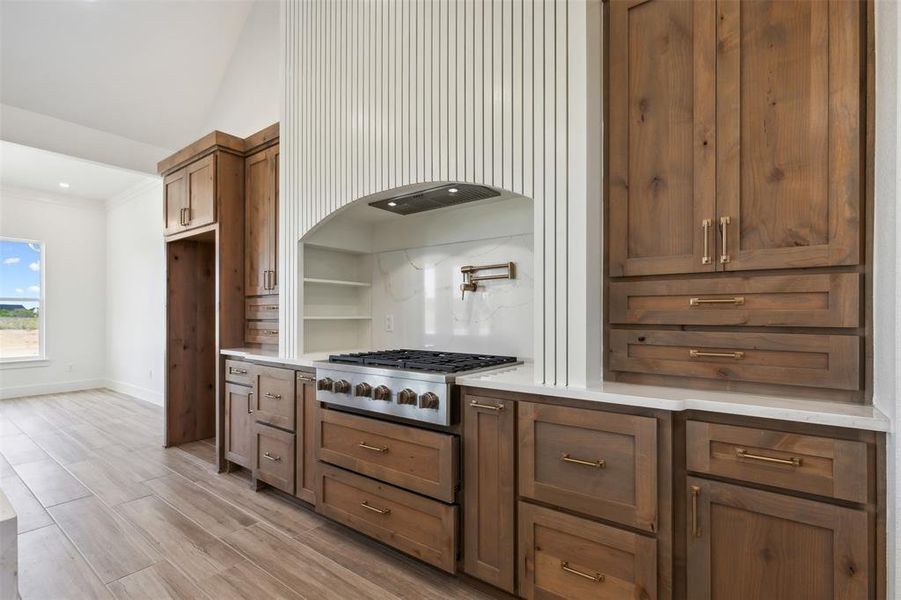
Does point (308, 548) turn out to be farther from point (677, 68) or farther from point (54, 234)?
point (54, 234)

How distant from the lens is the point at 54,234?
21.4ft

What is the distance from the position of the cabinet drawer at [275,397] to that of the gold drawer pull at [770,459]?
2333mm

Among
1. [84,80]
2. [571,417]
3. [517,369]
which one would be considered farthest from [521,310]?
[84,80]

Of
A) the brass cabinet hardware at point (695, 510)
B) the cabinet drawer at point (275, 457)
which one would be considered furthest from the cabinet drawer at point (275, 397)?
the brass cabinet hardware at point (695, 510)

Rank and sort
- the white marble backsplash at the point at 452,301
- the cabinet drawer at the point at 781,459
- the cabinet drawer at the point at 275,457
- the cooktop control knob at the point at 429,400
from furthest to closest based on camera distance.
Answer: the cabinet drawer at the point at 275,457 → the white marble backsplash at the point at 452,301 → the cooktop control knob at the point at 429,400 → the cabinet drawer at the point at 781,459

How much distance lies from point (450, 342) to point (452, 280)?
40 cm

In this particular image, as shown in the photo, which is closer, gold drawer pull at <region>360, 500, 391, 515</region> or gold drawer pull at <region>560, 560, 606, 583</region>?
A: gold drawer pull at <region>560, 560, 606, 583</region>

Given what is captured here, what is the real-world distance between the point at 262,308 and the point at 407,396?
2.00 m

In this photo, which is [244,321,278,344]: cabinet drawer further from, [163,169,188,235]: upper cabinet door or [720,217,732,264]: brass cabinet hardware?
[720,217,732,264]: brass cabinet hardware

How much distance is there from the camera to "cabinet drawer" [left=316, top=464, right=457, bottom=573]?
196cm

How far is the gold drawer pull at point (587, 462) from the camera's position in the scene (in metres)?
1.58

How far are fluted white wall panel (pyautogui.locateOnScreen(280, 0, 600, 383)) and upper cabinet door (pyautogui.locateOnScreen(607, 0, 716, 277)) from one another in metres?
0.14

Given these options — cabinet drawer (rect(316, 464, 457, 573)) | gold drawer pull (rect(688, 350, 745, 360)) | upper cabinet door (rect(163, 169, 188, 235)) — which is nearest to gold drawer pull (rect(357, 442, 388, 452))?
cabinet drawer (rect(316, 464, 457, 573))

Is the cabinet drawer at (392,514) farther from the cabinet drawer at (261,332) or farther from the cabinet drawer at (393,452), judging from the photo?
the cabinet drawer at (261,332)
